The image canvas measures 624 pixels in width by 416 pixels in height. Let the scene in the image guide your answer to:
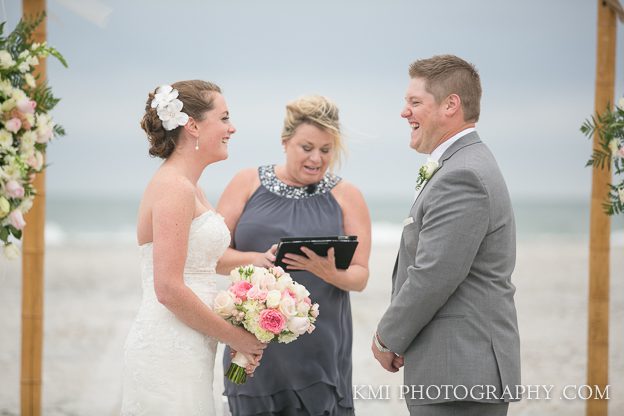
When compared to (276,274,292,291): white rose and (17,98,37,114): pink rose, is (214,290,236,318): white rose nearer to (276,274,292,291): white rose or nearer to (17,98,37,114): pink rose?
(276,274,292,291): white rose

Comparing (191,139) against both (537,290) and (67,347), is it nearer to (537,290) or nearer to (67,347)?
(67,347)

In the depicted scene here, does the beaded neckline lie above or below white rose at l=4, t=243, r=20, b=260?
above

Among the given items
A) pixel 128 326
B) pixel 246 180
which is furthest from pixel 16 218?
pixel 128 326

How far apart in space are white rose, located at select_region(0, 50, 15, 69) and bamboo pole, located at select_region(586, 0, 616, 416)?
347cm

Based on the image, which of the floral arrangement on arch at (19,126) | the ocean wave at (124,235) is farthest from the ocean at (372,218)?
the floral arrangement on arch at (19,126)

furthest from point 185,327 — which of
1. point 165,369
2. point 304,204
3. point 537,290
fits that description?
point 537,290

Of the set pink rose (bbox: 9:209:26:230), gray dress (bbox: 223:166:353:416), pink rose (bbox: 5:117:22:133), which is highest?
pink rose (bbox: 5:117:22:133)

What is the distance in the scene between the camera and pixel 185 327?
3.43 metres

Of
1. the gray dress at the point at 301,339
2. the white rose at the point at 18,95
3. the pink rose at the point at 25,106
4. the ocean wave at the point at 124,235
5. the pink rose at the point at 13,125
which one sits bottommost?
the ocean wave at the point at 124,235

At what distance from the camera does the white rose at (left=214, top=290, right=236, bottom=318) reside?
339cm

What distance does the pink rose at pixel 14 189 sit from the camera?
284 cm

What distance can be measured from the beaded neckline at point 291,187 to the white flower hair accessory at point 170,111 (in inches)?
44.9

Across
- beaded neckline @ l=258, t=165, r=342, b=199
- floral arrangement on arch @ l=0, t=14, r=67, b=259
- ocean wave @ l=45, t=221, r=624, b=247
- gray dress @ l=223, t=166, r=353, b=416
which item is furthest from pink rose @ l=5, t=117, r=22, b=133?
ocean wave @ l=45, t=221, r=624, b=247

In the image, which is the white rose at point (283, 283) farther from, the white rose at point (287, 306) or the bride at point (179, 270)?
the bride at point (179, 270)
